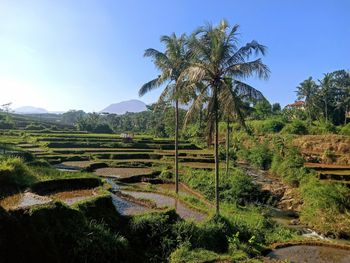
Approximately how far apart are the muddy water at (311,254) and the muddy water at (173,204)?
12.8 feet

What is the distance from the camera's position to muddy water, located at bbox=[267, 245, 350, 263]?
1359cm

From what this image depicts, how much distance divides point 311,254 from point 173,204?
24.3 ft

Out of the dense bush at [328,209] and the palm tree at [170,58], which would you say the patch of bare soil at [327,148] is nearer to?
the dense bush at [328,209]

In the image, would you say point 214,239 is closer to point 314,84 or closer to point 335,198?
point 335,198

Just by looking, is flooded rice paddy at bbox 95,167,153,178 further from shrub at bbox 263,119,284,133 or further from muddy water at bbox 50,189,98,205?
shrub at bbox 263,119,284,133

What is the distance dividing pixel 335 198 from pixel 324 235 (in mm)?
3095

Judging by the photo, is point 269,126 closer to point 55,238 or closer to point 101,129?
point 55,238

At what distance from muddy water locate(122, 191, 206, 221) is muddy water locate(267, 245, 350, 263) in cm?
391

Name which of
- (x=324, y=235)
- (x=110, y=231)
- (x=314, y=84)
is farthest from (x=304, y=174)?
(x=314, y=84)

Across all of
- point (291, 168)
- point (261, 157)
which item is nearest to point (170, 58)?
point (291, 168)

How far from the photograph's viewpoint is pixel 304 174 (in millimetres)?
27562

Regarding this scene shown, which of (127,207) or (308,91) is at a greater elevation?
(308,91)

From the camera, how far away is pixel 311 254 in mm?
14164

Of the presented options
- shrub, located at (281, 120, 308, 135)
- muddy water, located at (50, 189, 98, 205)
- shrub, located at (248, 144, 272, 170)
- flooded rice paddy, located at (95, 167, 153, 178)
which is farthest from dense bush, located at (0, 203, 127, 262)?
shrub, located at (281, 120, 308, 135)
